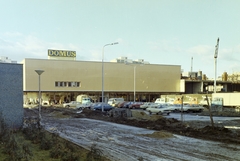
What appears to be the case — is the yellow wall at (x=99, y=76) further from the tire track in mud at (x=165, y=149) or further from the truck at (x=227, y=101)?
the tire track in mud at (x=165, y=149)

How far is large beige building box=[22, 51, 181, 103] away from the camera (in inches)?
2963

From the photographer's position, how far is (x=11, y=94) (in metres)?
16.4

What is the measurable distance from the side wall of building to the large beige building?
57970mm

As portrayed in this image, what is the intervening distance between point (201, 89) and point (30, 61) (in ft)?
179

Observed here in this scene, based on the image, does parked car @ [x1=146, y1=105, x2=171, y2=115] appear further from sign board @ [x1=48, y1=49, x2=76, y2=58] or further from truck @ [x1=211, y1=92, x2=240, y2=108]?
sign board @ [x1=48, y1=49, x2=76, y2=58]

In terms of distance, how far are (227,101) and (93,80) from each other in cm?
4266

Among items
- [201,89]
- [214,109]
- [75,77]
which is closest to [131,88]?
[75,77]

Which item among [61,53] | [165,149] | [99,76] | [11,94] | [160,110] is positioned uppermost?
[61,53]

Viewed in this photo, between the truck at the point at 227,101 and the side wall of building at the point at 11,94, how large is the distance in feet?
115

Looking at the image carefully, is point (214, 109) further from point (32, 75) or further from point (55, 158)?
point (32, 75)

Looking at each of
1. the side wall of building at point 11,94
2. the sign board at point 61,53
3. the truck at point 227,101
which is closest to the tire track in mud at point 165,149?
the side wall of building at point 11,94

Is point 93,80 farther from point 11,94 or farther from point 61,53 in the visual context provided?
point 11,94

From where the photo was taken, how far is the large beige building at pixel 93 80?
2963 inches

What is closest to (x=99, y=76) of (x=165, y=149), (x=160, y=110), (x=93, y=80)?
(x=93, y=80)
